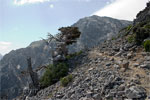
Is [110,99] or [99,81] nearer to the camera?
[110,99]

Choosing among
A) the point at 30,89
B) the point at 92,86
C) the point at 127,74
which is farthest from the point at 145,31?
the point at 30,89

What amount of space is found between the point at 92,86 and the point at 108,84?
2.03 meters

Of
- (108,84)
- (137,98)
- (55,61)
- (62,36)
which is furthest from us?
(62,36)

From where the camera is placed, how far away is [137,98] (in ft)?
32.7

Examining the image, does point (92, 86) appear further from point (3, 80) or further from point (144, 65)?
point (3, 80)

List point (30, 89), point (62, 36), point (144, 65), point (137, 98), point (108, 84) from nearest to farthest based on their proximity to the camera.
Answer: point (137, 98)
point (108, 84)
point (144, 65)
point (30, 89)
point (62, 36)

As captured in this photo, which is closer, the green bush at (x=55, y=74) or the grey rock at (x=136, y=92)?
the grey rock at (x=136, y=92)

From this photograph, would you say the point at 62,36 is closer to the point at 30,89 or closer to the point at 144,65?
the point at 30,89

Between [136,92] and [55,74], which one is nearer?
[136,92]

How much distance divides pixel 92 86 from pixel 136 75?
155 inches

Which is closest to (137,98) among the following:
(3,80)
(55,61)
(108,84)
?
(108,84)

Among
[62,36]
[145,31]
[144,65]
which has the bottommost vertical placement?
[144,65]

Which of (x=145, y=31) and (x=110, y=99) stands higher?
(x=145, y=31)

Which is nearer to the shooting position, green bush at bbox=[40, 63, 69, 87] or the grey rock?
the grey rock
